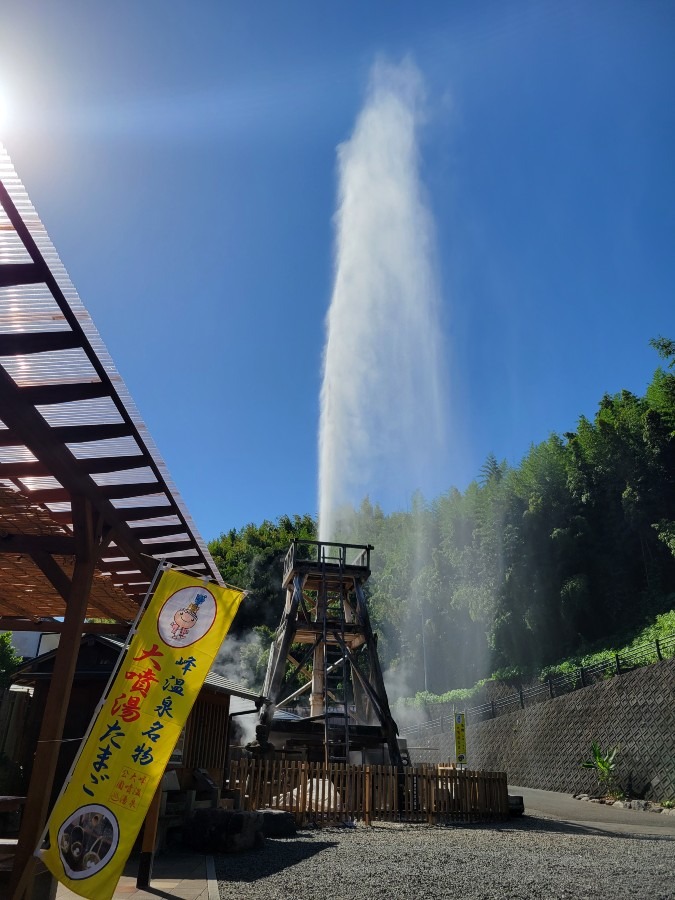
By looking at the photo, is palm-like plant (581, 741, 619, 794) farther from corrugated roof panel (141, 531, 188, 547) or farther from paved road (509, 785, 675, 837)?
corrugated roof panel (141, 531, 188, 547)

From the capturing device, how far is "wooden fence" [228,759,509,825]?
1126 cm

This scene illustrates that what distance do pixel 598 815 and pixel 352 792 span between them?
6515 mm

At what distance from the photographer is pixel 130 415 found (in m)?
4.55

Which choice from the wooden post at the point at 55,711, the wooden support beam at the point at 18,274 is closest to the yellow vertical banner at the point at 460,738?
the wooden post at the point at 55,711

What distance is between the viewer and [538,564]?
33312mm

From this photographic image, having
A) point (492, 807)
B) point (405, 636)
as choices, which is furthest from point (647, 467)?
point (492, 807)

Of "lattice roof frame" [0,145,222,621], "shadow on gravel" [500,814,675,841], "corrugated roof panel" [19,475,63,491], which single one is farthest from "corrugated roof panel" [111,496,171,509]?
"shadow on gravel" [500,814,675,841]

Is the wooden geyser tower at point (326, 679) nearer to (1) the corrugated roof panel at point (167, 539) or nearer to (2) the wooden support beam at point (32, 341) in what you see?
(1) the corrugated roof panel at point (167, 539)

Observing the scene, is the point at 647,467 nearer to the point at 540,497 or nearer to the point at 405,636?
the point at 540,497

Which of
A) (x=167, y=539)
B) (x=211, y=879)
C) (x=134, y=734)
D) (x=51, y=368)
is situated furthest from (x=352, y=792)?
(x=51, y=368)

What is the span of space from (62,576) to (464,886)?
5.03m

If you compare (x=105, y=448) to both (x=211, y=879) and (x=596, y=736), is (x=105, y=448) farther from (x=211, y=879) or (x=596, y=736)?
(x=596, y=736)

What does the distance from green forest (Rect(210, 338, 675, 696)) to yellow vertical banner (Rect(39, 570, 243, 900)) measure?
1039 inches

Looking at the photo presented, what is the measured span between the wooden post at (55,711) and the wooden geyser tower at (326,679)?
34.0 feet
